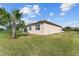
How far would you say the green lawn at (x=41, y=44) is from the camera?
7.66 ft

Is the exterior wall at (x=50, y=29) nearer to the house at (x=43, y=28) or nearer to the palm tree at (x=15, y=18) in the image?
the house at (x=43, y=28)

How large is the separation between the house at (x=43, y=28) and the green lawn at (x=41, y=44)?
0.04m

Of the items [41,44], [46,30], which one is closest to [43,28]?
[46,30]

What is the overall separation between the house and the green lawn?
4 cm

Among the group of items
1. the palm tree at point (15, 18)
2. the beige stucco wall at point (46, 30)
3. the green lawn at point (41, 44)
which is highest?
the palm tree at point (15, 18)

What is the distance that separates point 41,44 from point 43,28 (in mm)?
158

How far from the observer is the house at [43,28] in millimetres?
2332

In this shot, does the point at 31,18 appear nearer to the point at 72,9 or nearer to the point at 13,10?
the point at 13,10

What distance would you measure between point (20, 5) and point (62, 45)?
0.57 metres

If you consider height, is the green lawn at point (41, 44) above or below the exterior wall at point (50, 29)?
below

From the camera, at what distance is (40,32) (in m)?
2.37

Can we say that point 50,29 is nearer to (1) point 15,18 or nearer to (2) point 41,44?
(2) point 41,44

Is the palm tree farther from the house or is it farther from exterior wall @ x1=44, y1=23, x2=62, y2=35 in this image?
exterior wall @ x1=44, y1=23, x2=62, y2=35

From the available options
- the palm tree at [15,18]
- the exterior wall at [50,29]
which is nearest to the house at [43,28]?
the exterior wall at [50,29]
